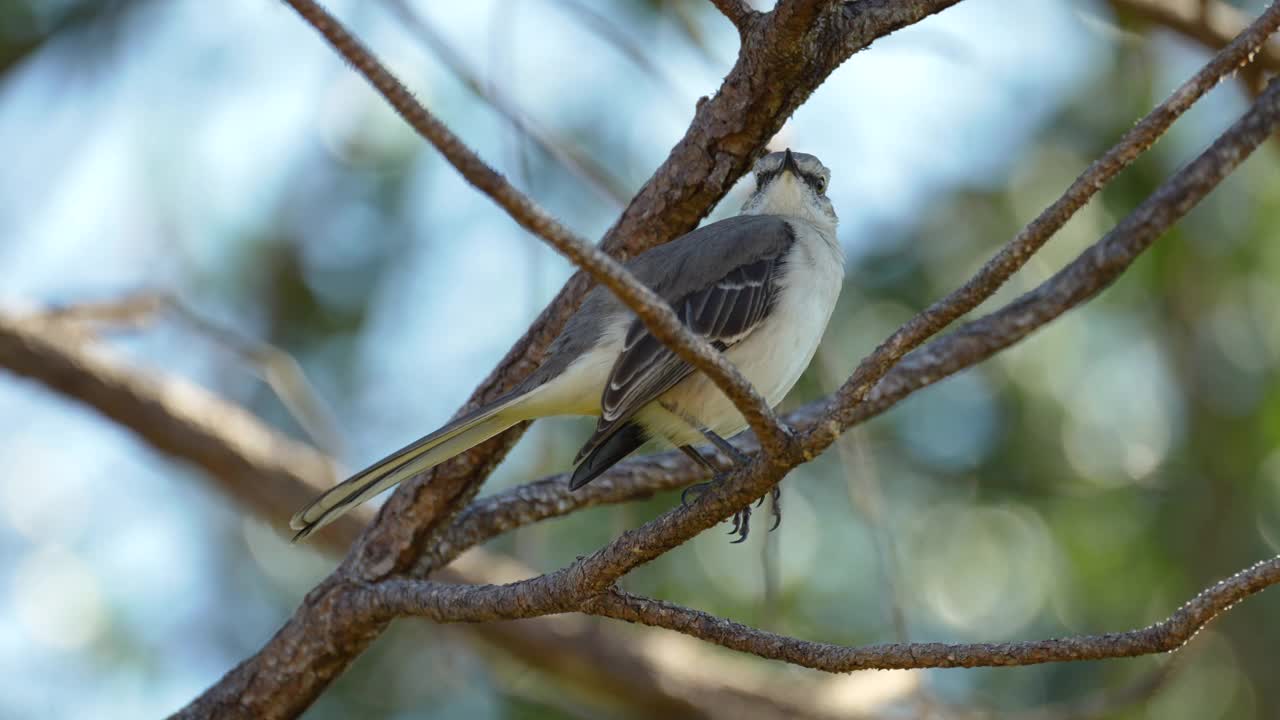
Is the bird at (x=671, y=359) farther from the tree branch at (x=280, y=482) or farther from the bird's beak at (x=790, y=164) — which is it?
the tree branch at (x=280, y=482)

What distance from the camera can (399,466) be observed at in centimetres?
362

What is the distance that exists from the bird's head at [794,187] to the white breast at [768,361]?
79 centimetres

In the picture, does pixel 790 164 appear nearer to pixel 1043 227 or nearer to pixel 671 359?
pixel 671 359

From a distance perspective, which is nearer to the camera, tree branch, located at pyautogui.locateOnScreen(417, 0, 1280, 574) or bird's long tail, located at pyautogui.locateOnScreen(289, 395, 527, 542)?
tree branch, located at pyautogui.locateOnScreen(417, 0, 1280, 574)

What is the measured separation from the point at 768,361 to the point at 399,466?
3.79 feet

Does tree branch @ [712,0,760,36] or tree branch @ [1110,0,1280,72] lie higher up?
tree branch @ [1110,0,1280,72]

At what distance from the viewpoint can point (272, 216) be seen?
8258 millimetres

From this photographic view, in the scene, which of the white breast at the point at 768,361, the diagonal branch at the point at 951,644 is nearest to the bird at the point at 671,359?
the white breast at the point at 768,361

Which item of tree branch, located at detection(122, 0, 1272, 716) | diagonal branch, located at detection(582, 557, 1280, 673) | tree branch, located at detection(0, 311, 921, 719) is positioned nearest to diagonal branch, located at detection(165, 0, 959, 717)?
tree branch, located at detection(122, 0, 1272, 716)

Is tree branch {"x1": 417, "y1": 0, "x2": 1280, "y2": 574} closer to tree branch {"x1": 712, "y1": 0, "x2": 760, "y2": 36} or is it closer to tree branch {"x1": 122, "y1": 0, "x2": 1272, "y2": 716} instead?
tree branch {"x1": 122, "y1": 0, "x2": 1272, "y2": 716}

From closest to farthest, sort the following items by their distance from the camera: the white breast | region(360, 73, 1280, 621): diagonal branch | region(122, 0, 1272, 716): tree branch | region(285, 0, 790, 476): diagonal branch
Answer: region(285, 0, 790, 476): diagonal branch → region(360, 73, 1280, 621): diagonal branch → region(122, 0, 1272, 716): tree branch → the white breast

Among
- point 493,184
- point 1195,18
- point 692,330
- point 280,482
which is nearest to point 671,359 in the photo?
point 692,330

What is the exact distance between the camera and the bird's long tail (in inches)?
141

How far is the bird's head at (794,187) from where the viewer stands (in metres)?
4.93
